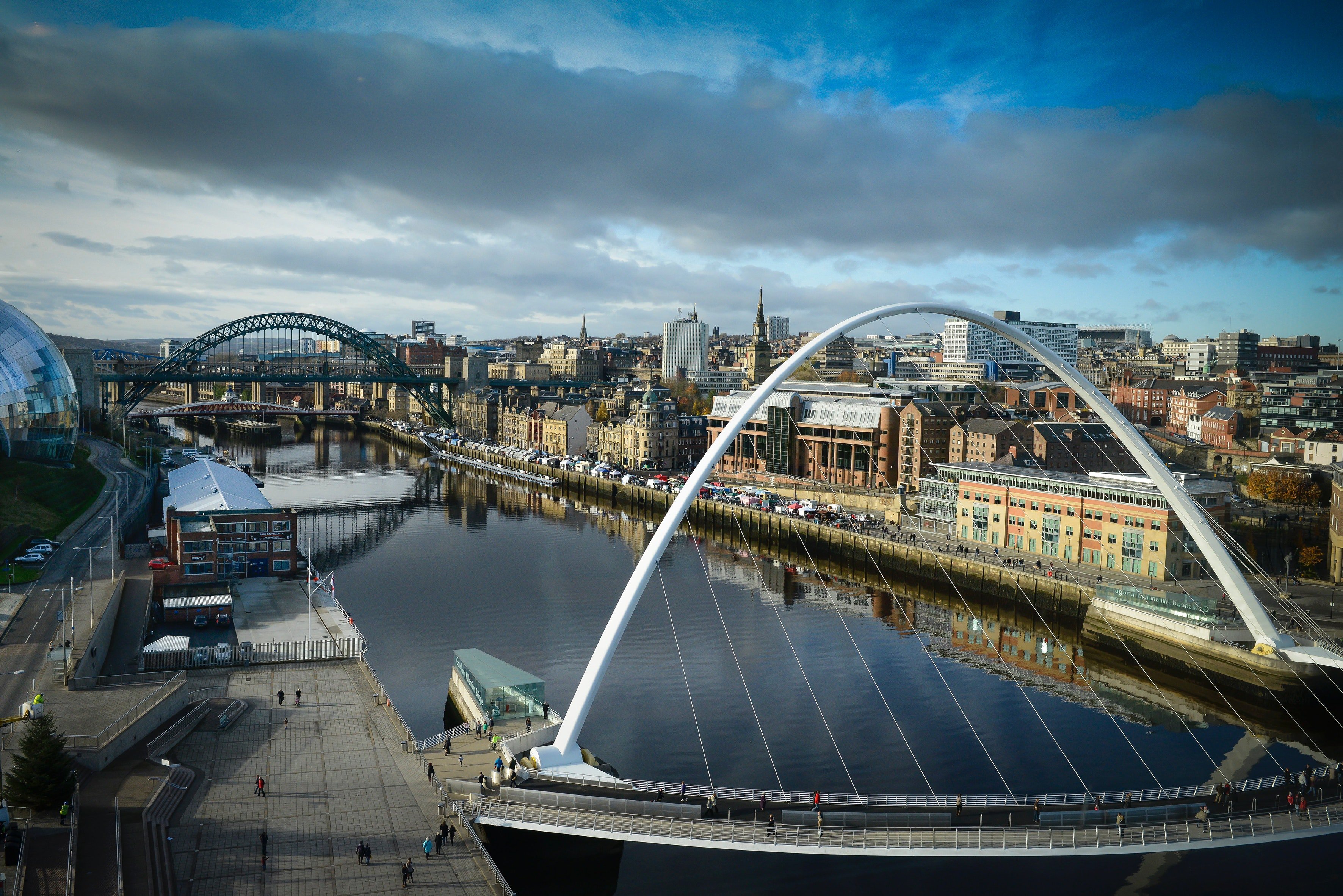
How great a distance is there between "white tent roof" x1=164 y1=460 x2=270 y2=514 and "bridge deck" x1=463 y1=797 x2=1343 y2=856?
25091 mm

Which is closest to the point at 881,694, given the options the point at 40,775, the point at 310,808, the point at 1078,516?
the point at 310,808

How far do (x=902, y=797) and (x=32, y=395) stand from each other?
43.5m

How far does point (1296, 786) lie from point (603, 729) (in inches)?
525

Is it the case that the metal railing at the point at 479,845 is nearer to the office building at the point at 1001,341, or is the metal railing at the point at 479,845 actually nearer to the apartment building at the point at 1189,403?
the apartment building at the point at 1189,403

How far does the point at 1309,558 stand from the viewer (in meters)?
36.7

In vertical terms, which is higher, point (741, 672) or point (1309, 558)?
point (1309, 558)

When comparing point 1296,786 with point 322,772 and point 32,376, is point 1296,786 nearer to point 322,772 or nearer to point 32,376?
point 322,772

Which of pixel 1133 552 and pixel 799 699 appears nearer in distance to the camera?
pixel 799 699

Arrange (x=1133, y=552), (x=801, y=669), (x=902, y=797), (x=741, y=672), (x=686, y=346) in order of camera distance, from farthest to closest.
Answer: (x=686, y=346) → (x=1133, y=552) → (x=801, y=669) → (x=741, y=672) → (x=902, y=797)

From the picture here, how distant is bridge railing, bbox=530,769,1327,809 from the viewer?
1458cm

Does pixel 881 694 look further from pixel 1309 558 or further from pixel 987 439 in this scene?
pixel 987 439

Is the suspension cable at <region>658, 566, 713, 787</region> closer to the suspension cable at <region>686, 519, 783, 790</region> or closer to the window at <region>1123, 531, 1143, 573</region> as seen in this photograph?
the suspension cable at <region>686, 519, 783, 790</region>

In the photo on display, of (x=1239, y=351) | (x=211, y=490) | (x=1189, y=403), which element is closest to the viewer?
(x=211, y=490)

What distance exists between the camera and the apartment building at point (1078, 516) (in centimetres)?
3425
